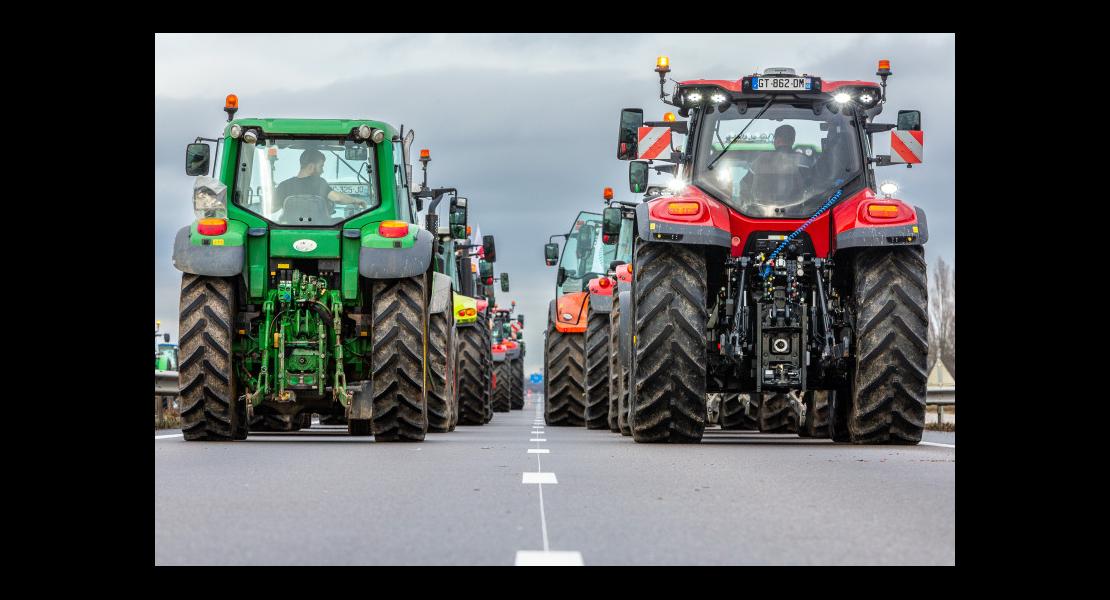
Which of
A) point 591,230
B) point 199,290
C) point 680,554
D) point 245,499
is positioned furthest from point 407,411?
point 591,230

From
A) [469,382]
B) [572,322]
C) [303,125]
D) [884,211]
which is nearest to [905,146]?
[884,211]

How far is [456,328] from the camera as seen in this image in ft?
82.2

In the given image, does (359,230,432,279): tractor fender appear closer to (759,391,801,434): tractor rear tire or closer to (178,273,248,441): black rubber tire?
(178,273,248,441): black rubber tire

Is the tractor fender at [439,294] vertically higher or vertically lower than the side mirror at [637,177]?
lower

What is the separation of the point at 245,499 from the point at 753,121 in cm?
A: 806

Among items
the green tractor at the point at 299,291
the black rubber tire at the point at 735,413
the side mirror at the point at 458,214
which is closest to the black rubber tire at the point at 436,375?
the green tractor at the point at 299,291

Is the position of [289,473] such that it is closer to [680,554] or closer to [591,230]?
[680,554]

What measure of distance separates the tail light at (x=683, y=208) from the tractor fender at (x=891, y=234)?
1287 millimetres

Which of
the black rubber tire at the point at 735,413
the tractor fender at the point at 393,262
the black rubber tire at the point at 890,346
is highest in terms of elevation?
the tractor fender at the point at 393,262

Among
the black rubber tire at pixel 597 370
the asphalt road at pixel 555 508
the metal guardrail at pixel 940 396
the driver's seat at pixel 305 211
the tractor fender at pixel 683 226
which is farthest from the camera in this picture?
the metal guardrail at pixel 940 396

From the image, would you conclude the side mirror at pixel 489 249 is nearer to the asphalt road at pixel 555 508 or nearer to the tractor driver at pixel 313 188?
the tractor driver at pixel 313 188

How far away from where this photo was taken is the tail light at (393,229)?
14773 mm

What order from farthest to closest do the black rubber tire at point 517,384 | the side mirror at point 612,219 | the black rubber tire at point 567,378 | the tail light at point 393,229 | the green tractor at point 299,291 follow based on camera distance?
the black rubber tire at point 517,384
the black rubber tire at point 567,378
the side mirror at point 612,219
the tail light at point 393,229
the green tractor at point 299,291
